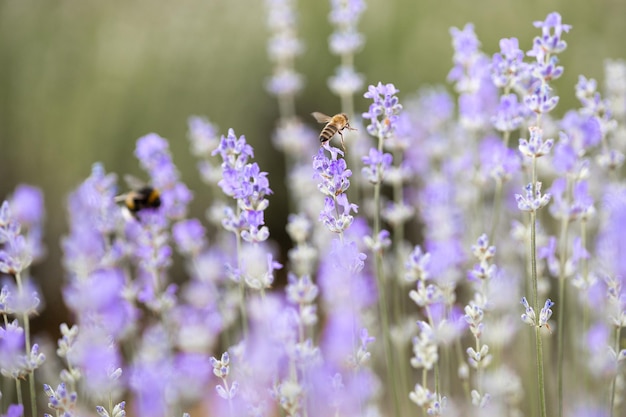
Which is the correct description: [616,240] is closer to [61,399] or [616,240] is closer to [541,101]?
[541,101]

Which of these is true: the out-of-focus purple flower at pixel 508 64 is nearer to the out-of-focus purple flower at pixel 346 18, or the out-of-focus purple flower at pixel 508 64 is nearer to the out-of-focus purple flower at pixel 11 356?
the out-of-focus purple flower at pixel 346 18

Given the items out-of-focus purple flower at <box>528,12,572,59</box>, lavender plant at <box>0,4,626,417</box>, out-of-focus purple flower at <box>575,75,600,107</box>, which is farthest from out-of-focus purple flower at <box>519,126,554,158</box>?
out-of-focus purple flower at <box>575,75,600,107</box>

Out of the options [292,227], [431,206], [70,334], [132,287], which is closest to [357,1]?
[431,206]

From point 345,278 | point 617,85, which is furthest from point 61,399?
point 617,85

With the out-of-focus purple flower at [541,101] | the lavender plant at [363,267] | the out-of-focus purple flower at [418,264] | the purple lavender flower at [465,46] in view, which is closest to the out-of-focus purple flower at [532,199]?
the lavender plant at [363,267]

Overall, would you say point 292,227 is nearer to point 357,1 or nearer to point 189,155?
point 357,1
